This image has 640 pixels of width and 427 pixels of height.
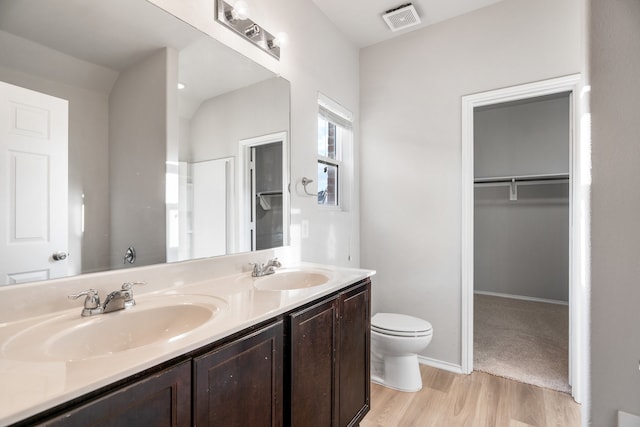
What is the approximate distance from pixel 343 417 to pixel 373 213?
5.42 ft

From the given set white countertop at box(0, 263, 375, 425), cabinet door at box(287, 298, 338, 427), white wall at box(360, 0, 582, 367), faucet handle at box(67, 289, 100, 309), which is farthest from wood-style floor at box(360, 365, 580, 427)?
faucet handle at box(67, 289, 100, 309)

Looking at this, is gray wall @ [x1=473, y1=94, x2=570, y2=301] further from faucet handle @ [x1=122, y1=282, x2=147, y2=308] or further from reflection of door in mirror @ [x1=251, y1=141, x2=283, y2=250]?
faucet handle @ [x1=122, y1=282, x2=147, y2=308]

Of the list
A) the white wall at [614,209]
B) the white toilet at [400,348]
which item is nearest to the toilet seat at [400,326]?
the white toilet at [400,348]

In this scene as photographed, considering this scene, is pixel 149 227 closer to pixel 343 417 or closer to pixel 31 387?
pixel 31 387

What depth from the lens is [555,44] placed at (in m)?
2.03

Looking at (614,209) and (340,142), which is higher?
(340,142)

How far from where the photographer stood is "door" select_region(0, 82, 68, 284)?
3.03 feet

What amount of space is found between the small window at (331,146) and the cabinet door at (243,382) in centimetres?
144

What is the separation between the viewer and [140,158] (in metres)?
1.25

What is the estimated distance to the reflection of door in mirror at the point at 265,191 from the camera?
1.80 m

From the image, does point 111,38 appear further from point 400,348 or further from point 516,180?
point 516,180

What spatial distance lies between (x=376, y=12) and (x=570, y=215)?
2043 millimetres

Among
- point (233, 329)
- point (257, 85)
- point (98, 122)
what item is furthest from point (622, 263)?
point (98, 122)

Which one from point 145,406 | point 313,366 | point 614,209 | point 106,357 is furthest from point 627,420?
point 106,357
